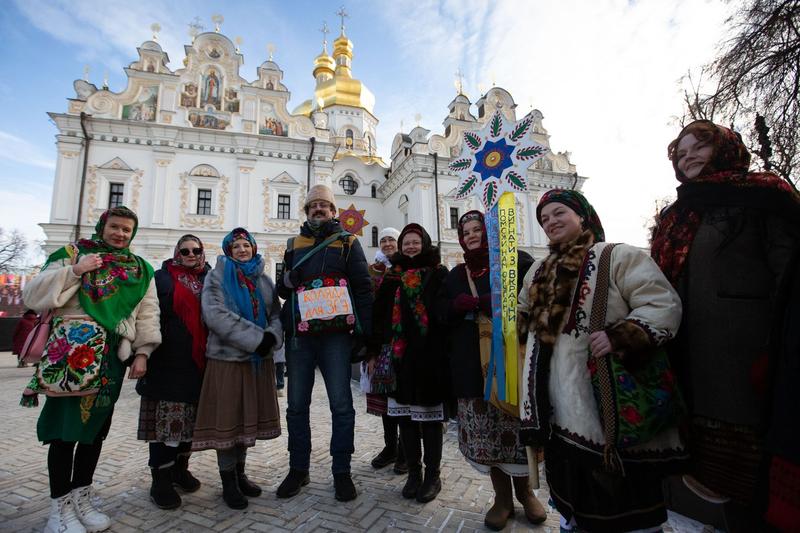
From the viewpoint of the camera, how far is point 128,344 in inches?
107

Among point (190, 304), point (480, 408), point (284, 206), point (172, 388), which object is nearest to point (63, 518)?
point (172, 388)

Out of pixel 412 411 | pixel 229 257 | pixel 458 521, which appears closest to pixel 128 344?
pixel 229 257

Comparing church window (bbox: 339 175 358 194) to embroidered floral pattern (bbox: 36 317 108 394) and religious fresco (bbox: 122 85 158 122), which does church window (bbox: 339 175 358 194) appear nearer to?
religious fresco (bbox: 122 85 158 122)

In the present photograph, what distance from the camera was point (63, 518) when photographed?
244 centimetres

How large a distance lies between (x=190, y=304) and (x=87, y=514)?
1409 mm

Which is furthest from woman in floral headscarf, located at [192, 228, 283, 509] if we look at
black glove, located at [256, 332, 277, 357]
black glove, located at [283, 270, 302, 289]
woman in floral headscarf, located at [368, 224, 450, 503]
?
woman in floral headscarf, located at [368, 224, 450, 503]

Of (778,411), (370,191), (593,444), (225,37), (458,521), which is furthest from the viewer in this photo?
(370,191)

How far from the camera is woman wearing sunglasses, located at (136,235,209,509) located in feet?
9.30

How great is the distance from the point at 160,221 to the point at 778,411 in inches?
826

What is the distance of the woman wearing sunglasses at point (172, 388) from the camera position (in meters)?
2.84

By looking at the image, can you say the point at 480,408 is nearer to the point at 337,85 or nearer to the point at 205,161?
the point at 205,161

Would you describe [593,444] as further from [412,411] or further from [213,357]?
[213,357]

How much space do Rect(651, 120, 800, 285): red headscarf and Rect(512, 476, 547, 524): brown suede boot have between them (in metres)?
1.62

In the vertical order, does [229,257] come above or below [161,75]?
below
